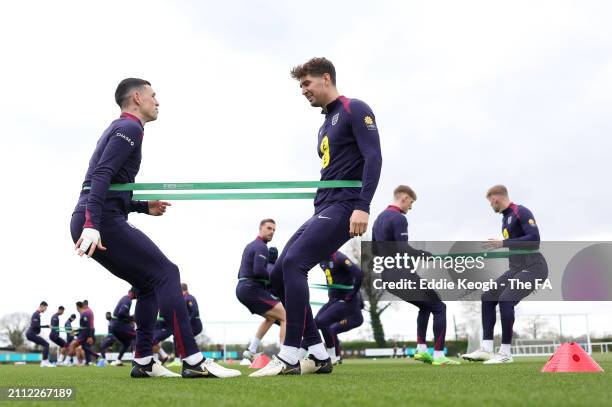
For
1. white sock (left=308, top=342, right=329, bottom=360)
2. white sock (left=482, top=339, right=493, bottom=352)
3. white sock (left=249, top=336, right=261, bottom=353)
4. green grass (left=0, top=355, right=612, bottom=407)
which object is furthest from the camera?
white sock (left=249, top=336, right=261, bottom=353)

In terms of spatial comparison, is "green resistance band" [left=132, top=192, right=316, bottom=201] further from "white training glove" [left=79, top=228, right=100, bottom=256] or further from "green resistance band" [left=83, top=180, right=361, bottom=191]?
"white training glove" [left=79, top=228, right=100, bottom=256]

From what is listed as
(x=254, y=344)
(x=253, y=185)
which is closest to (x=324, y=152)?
(x=253, y=185)

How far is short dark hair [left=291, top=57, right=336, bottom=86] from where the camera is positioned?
6.23 m

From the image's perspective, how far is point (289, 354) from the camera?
18.9 ft

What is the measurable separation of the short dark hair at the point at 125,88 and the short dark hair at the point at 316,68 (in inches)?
54.9

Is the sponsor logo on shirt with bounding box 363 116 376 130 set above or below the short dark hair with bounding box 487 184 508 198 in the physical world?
below

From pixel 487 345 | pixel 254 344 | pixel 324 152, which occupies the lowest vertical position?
pixel 254 344

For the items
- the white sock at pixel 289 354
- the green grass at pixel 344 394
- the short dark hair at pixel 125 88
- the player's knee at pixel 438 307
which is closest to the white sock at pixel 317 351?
the white sock at pixel 289 354

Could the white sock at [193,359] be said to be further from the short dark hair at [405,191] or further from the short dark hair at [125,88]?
the short dark hair at [405,191]

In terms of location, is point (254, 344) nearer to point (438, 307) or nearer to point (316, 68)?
point (438, 307)

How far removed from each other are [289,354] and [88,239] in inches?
74.7

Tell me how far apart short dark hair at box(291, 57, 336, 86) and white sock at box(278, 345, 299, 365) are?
241 cm

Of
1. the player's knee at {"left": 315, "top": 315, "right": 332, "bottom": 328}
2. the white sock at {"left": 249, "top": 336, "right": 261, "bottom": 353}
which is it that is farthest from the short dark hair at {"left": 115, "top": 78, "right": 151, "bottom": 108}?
the white sock at {"left": 249, "top": 336, "right": 261, "bottom": 353}

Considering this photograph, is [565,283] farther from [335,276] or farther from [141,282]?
[141,282]
